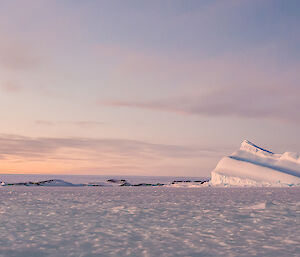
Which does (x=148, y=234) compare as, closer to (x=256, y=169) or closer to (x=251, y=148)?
(x=256, y=169)

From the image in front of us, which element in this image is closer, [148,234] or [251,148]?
[148,234]

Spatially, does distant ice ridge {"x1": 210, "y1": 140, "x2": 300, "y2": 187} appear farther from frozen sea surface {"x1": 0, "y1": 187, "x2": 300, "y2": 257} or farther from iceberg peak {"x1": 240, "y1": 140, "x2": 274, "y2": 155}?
frozen sea surface {"x1": 0, "y1": 187, "x2": 300, "y2": 257}

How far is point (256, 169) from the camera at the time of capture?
52.8m

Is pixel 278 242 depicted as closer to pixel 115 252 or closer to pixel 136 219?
pixel 115 252

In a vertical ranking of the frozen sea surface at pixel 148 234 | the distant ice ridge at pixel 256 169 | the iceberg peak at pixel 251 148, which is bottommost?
the frozen sea surface at pixel 148 234

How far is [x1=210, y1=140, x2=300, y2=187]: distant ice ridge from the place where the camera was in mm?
51469

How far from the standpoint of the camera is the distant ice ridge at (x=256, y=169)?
169 ft

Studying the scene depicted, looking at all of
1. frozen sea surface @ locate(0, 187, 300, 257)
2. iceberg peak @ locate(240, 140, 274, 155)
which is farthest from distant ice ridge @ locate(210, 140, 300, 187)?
frozen sea surface @ locate(0, 187, 300, 257)

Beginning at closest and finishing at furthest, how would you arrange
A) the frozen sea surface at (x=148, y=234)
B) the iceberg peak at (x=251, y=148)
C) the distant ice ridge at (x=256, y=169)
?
the frozen sea surface at (x=148, y=234), the distant ice ridge at (x=256, y=169), the iceberg peak at (x=251, y=148)

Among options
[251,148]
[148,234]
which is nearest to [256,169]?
[251,148]

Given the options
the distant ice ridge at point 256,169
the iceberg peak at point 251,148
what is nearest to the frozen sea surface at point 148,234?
the distant ice ridge at point 256,169

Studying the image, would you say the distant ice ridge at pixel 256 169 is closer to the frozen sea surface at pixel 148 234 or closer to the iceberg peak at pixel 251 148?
the iceberg peak at pixel 251 148

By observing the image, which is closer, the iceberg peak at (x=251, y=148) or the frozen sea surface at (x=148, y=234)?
the frozen sea surface at (x=148, y=234)

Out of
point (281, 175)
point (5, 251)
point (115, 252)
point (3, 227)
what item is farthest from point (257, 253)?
point (281, 175)
